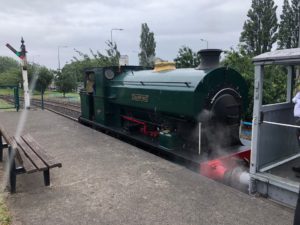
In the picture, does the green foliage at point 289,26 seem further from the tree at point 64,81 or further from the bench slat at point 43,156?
the bench slat at point 43,156

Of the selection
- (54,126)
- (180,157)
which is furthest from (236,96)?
(54,126)

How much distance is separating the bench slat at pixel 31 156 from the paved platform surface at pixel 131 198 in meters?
0.39

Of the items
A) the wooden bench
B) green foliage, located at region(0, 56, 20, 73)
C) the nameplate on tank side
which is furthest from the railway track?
green foliage, located at region(0, 56, 20, 73)

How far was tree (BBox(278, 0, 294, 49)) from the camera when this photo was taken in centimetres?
3381

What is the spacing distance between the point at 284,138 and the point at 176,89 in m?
2.18

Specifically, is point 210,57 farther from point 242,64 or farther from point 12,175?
point 242,64

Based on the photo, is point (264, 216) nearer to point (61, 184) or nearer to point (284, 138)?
point (284, 138)

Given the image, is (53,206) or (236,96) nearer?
(53,206)

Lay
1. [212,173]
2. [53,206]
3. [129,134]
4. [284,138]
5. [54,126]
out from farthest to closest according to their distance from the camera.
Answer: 1. [54,126]
2. [129,134]
3. [212,173]
4. [284,138]
5. [53,206]

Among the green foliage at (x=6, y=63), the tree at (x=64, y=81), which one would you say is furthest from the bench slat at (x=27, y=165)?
the green foliage at (x=6, y=63)

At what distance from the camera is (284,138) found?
4840 millimetres

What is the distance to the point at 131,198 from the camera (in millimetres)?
3945

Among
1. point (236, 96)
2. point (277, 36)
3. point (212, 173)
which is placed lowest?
point (212, 173)

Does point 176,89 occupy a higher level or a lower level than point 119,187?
higher
